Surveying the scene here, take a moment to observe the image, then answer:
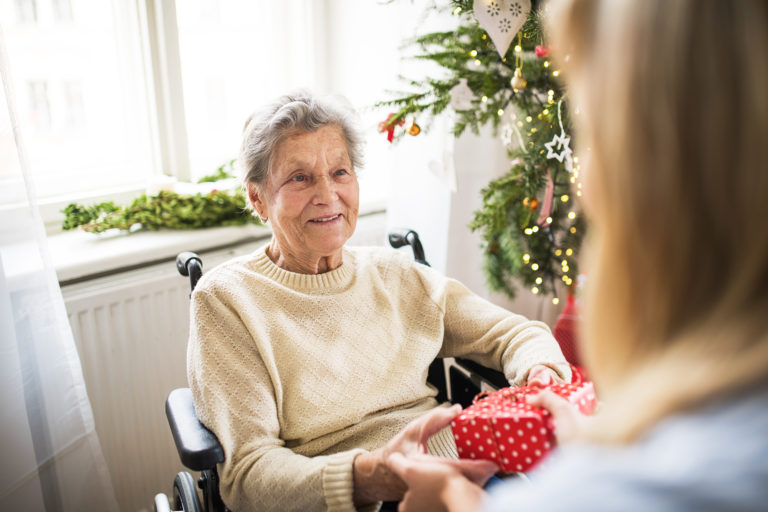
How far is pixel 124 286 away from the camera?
1.73m

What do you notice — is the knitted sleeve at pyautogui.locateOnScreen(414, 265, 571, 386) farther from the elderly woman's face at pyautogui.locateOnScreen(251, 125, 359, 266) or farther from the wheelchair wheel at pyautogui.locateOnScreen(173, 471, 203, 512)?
the wheelchair wheel at pyautogui.locateOnScreen(173, 471, 203, 512)

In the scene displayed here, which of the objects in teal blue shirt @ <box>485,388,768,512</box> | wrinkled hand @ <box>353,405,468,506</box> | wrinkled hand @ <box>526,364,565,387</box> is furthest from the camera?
wrinkled hand @ <box>526,364,565,387</box>

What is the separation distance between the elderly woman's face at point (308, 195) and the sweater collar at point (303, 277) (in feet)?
0.16

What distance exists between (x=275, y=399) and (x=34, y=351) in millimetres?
639

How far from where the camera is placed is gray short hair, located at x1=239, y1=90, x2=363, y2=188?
1.38 metres

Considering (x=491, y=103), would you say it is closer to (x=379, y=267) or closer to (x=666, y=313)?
(x=379, y=267)

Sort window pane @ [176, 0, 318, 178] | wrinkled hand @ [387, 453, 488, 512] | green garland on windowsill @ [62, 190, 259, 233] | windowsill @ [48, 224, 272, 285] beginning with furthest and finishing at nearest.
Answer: window pane @ [176, 0, 318, 178] < green garland on windowsill @ [62, 190, 259, 233] < windowsill @ [48, 224, 272, 285] < wrinkled hand @ [387, 453, 488, 512]

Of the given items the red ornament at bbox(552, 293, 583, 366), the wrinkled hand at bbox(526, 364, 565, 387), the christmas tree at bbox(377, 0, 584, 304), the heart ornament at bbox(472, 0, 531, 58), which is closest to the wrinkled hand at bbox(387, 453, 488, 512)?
the wrinkled hand at bbox(526, 364, 565, 387)

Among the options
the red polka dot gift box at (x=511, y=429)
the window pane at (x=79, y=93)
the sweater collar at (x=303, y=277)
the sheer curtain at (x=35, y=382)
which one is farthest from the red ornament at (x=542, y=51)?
the window pane at (x=79, y=93)

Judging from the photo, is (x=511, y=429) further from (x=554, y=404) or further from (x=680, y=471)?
(x=680, y=471)

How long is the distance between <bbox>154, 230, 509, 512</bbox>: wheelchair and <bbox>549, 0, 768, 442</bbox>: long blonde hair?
0.83 meters

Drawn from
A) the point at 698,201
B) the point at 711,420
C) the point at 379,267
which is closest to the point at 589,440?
the point at 711,420

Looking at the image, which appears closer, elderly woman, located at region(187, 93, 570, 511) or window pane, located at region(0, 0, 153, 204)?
elderly woman, located at region(187, 93, 570, 511)

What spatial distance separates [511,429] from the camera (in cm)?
94
